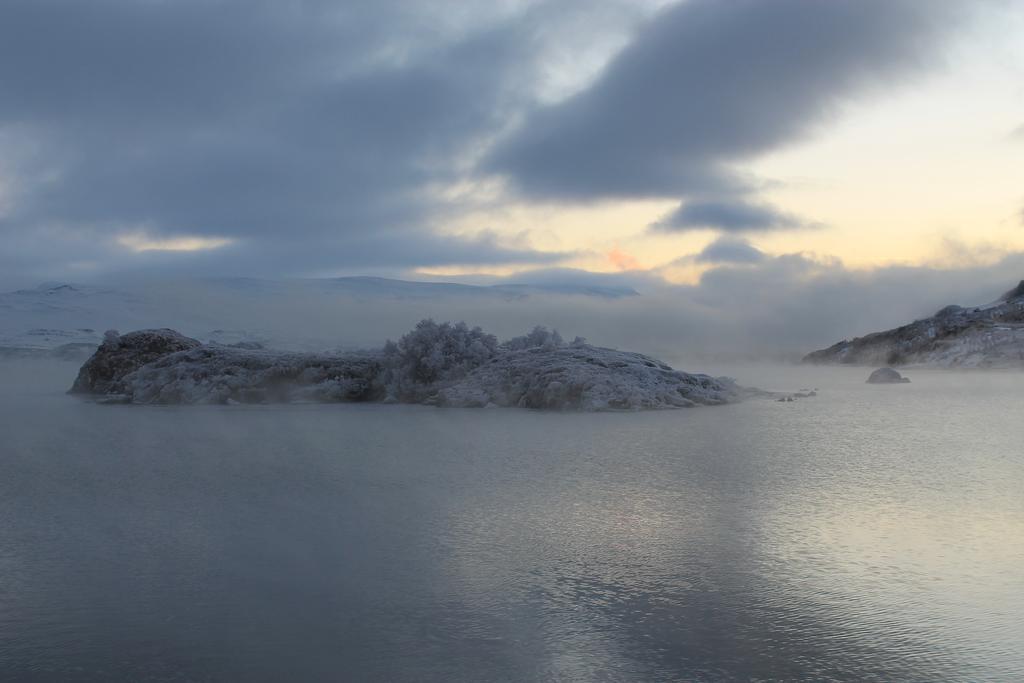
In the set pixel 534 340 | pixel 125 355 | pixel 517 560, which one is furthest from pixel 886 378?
pixel 517 560

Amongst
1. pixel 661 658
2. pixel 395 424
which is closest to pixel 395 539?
pixel 661 658

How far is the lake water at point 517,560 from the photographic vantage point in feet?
10.8

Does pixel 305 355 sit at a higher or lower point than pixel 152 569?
higher

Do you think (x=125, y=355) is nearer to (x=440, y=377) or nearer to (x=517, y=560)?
(x=440, y=377)

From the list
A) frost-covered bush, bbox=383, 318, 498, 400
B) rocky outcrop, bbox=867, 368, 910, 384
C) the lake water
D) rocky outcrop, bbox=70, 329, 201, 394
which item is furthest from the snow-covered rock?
rocky outcrop, bbox=70, 329, 201, 394

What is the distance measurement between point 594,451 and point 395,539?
11.6ft

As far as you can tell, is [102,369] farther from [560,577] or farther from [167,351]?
[560,577]

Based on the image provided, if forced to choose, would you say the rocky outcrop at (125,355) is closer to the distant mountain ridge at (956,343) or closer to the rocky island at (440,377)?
the rocky island at (440,377)

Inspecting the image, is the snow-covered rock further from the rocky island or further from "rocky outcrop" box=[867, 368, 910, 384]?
"rocky outcrop" box=[867, 368, 910, 384]

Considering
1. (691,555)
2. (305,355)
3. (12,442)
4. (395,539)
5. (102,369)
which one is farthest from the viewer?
(102,369)

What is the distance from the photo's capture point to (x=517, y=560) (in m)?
4.46

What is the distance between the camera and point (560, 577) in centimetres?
420

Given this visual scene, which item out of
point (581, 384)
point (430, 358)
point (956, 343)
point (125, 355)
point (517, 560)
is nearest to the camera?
point (517, 560)

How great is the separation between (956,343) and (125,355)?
20348 mm
